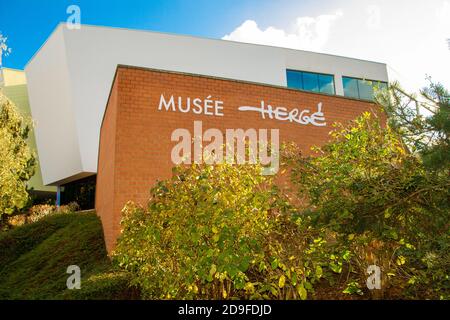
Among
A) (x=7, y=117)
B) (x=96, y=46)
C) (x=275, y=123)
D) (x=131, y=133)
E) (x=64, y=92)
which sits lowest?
(x=131, y=133)

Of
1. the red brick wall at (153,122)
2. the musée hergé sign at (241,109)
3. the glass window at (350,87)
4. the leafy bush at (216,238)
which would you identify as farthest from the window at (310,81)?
the leafy bush at (216,238)

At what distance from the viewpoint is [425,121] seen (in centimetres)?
358

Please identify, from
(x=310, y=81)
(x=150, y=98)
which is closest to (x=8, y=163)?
(x=150, y=98)

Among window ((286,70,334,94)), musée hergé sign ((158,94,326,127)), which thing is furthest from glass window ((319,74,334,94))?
musée hergé sign ((158,94,326,127))

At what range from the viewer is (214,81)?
1032cm

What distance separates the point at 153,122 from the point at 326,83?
18.9 metres

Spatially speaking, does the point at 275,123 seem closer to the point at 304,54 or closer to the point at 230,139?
the point at 230,139

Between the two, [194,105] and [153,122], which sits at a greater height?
[194,105]

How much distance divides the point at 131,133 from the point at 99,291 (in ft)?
13.1

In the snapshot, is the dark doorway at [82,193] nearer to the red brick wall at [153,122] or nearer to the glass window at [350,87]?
the red brick wall at [153,122]

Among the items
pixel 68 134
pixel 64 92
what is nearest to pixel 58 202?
pixel 68 134

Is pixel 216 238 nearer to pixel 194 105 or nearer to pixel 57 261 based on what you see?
pixel 194 105

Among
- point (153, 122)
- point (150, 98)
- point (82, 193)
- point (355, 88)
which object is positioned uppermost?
point (355, 88)

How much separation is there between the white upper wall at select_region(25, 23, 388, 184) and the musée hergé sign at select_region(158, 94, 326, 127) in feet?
Result: 40.6
